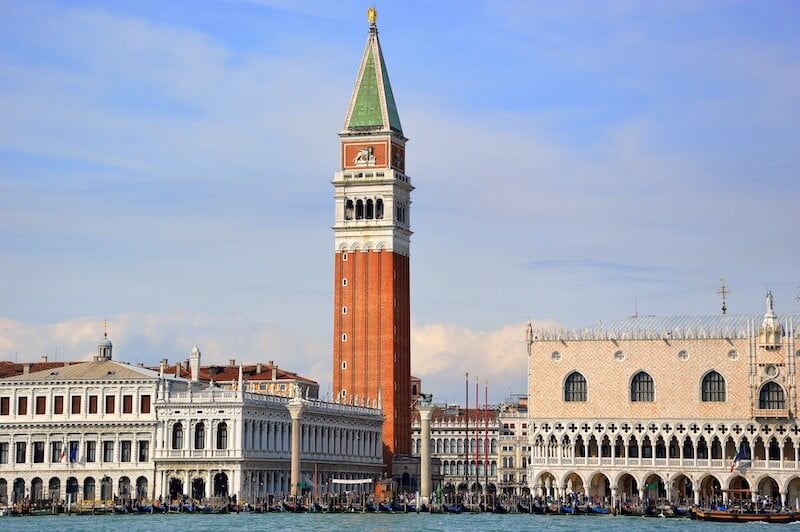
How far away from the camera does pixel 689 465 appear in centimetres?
8950

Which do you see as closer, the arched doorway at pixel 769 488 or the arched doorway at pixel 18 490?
the arched doorway at pixel 769 488

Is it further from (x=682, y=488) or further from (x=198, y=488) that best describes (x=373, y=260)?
(x=682, y=488)

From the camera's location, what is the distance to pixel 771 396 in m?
87.4

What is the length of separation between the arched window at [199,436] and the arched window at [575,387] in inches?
755

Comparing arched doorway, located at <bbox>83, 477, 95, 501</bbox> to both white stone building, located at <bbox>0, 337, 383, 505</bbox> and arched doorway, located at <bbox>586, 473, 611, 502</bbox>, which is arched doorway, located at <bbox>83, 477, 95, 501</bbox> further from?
arched doorway, located at <bbox>586, 473, 611, 502</bbox>

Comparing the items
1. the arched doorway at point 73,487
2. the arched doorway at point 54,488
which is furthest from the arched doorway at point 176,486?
the arched doorway at point 54,488

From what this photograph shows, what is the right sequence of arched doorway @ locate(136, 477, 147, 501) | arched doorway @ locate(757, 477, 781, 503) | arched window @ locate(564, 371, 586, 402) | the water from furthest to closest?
arched doorway @ locate(136, 477, 147, 501) → arched window @ locate(564, 371, 586, 402) → arched doorway @ locate(757, 477, 781, 503) → the water

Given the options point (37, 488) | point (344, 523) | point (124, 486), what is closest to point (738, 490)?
point (344, 523)

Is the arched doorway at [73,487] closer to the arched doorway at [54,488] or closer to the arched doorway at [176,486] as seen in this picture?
the arched doorway at [54,488]

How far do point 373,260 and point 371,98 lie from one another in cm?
1098

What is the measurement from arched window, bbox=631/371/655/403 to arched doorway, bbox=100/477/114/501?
27.9 metres

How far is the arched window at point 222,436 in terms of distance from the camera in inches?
3588

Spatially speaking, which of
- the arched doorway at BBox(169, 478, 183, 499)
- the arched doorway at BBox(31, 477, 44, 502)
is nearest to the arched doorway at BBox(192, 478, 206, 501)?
the arched doorway at BBox(169, 478, 183, 499)

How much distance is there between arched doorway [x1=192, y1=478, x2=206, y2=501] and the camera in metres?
91.2
